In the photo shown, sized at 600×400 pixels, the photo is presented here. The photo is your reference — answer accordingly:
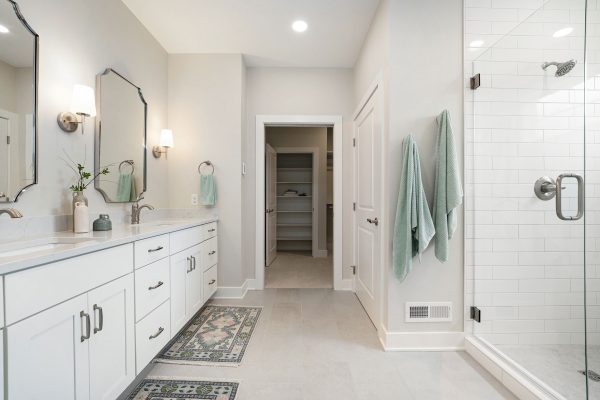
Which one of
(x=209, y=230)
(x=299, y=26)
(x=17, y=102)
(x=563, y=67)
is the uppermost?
(x=299, y=26)

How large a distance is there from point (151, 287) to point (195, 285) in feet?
2.18

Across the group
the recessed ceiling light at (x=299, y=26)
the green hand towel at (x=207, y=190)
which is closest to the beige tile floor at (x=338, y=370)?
the green hand towel at (x=207, y=190)

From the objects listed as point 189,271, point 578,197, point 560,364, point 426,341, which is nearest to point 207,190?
point 189,271

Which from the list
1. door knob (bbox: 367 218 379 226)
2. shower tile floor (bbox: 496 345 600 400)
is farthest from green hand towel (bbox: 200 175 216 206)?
shower tile floor (bbox: 496 345 600 400)

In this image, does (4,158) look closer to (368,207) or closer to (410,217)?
(410,217)

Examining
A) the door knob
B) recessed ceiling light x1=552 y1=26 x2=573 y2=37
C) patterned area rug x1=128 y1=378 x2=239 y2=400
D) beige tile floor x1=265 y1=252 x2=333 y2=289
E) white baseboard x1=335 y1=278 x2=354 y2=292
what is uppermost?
recessed ceiling light x1=552 y1=26 x2=573 y2=37

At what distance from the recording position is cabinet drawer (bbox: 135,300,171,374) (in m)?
1.46

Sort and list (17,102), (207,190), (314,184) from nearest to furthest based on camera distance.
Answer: (17,102) → (207,190) → (314,184)

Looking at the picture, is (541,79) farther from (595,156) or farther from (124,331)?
(124,331)

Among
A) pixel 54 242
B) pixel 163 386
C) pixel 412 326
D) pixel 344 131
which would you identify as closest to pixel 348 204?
pixel 344 131

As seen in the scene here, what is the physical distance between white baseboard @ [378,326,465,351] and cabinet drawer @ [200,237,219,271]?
1.60m

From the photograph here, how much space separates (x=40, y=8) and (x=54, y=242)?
4.21 feet

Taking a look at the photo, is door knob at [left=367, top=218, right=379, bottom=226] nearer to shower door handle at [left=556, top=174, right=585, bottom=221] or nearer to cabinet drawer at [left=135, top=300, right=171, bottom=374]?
shower door handle at [left=556, top=174, right=585, bottom=221]

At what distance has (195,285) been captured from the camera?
87.1 inches
